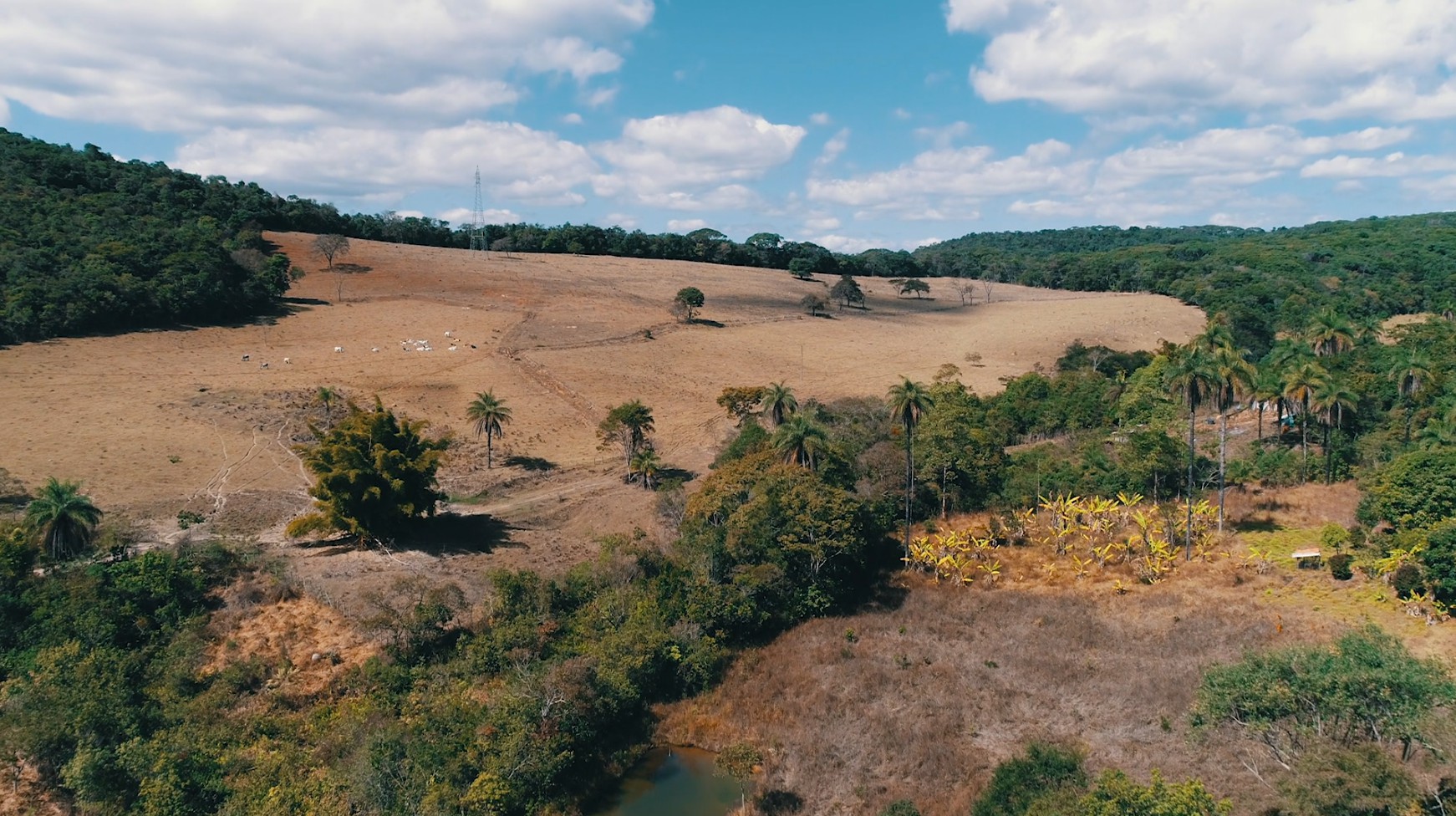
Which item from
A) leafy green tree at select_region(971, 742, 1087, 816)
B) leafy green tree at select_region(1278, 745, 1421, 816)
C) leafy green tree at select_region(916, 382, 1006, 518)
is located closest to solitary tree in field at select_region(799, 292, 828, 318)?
leafy green tree at select_region(916, 382, 1006, 518)

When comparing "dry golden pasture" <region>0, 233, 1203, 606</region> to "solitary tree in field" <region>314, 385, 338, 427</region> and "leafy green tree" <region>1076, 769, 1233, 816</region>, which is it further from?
"leafy green tree" <region>1076, 769, 1233, 816</region>

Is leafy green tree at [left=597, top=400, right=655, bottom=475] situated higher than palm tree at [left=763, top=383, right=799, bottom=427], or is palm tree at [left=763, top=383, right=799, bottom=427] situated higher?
palm tree at [left=763, top=383, right=799, bottom=427]

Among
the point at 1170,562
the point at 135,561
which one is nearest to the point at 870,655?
the point at 1170,562

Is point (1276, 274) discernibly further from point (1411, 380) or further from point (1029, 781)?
point (1029, 781)

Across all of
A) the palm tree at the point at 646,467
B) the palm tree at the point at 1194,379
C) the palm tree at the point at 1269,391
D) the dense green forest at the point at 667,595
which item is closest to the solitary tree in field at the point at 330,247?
the dense green forest at the point at 667,595

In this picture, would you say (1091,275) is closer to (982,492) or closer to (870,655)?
(982,492)
